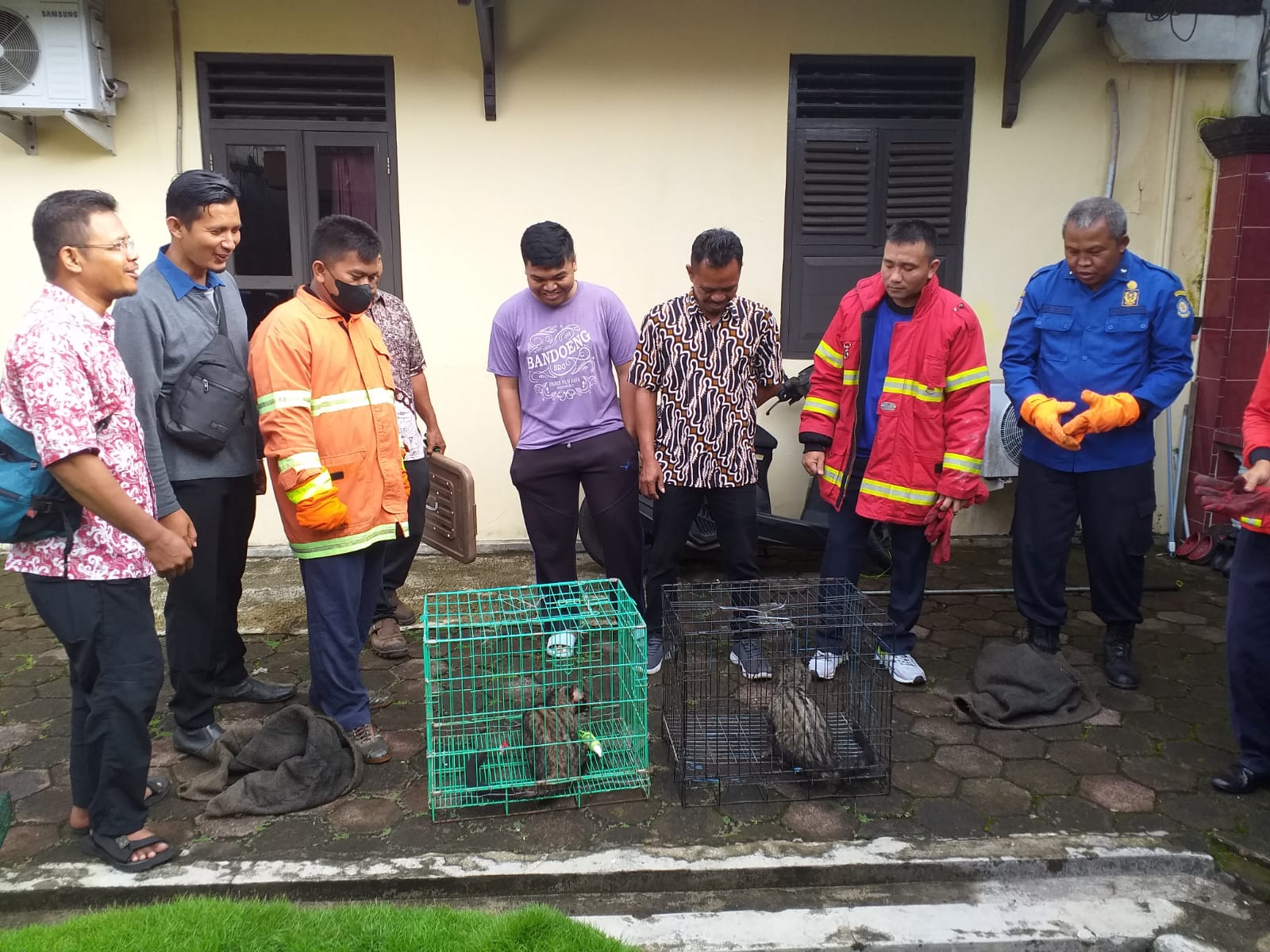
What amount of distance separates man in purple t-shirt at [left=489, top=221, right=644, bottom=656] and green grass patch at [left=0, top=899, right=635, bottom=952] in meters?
1.37

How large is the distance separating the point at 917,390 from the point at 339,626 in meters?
2.44

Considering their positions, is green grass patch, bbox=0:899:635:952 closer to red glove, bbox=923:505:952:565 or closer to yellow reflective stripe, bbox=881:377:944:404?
red glove, bbox=923:505:952:565

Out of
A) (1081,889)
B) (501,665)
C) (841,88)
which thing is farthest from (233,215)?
(841,88)

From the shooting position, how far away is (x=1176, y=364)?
395cm

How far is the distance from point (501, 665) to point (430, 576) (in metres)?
1.70

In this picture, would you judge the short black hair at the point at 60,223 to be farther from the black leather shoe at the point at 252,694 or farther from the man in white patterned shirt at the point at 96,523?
the black leather shoe at the point at 252,694

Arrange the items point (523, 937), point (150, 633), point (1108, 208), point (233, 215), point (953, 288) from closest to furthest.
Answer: point (523, 937)
point (150, 633)
point (233, 215)
point (1108, 208)
point (953, 288)

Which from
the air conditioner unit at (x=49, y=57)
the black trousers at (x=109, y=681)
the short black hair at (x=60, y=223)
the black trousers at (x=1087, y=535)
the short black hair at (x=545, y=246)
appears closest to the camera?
the short black hair at (x=60, y=223)

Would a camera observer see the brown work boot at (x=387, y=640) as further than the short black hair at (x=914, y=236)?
Yes

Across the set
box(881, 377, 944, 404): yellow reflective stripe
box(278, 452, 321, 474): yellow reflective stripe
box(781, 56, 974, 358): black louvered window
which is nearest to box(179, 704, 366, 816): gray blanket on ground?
box(278, 452, 321, 474): yellow reflective stripe

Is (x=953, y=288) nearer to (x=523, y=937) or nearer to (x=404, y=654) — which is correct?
(x=404, y=654)

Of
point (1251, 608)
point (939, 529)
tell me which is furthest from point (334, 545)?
point (1251, 608)

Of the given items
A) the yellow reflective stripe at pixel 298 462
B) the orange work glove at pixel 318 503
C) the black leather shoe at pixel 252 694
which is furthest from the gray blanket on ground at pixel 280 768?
the yellow reflective stripe at pixel 298 462

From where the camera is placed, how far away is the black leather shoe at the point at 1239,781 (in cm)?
330
